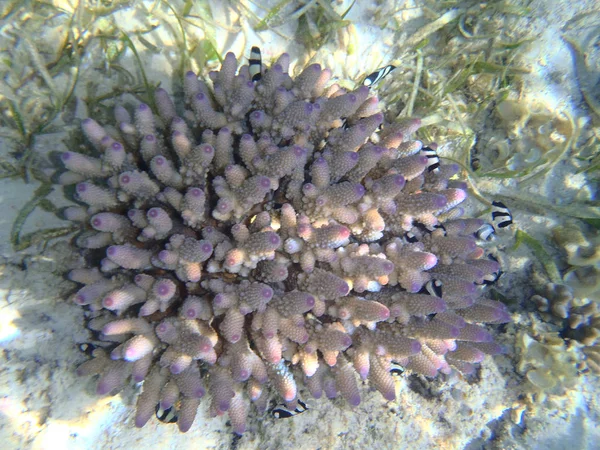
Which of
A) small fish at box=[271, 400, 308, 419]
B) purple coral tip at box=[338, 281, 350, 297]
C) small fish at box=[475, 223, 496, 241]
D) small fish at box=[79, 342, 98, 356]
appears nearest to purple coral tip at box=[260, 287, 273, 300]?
purple coral tip at box=[338, 281, 350, 297]

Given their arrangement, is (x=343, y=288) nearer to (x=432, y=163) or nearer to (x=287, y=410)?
(x=287, y=410)

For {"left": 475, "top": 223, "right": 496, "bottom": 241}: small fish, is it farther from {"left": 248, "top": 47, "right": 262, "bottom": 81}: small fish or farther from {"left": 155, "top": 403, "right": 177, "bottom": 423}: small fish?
{"left": 155, "top": 403, "right": 177, "bottom": 423}: small fish

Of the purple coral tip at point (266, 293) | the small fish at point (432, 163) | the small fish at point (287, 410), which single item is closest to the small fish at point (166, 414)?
the small fish at point (287, 410)

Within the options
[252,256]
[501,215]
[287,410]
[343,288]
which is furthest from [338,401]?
[501,215]

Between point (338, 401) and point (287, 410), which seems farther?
point (338, 401)

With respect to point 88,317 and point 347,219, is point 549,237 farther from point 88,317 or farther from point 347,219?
point 88,317

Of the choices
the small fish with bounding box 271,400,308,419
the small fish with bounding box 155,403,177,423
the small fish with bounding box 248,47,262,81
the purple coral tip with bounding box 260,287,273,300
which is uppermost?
the small fish with bounding box 248,47,262,81

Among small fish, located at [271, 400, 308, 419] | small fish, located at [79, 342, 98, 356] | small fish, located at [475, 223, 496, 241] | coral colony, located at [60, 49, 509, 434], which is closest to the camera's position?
coral colony, located at [60, 49, 509, 434]

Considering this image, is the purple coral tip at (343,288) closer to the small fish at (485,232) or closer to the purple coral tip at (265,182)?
the purple coral tip at (265,182)
